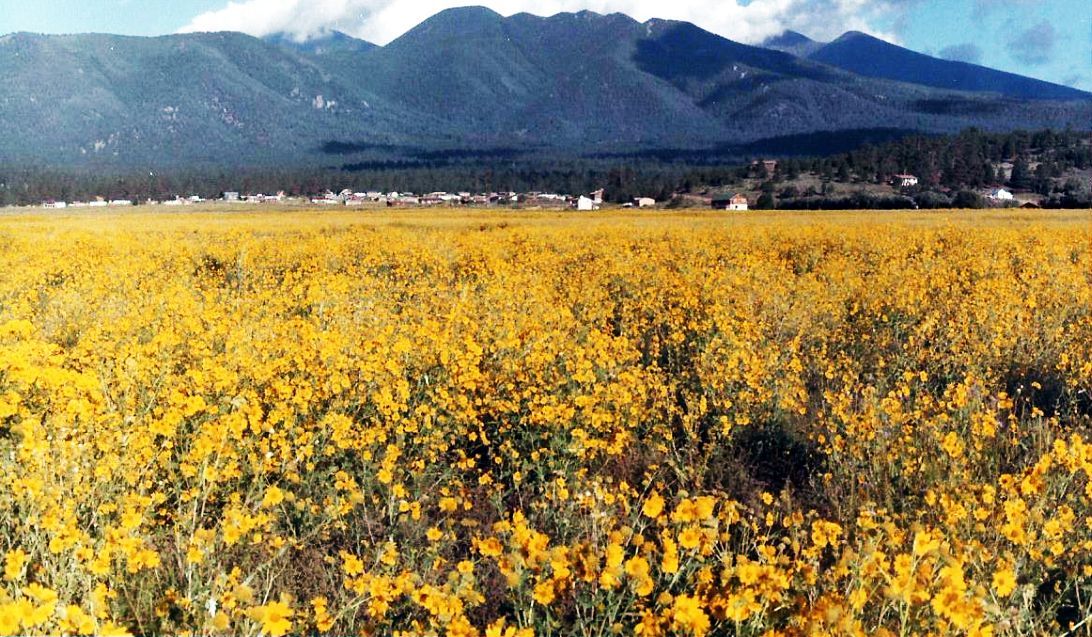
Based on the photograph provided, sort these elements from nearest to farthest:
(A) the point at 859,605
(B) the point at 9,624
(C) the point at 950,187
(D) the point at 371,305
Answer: (B) the point at 9,624, (A) the point at 859,605, (D) the point at 371,305, (C) the point at 950,187

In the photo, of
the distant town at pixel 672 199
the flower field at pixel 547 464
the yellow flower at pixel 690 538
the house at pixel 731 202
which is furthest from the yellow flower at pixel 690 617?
the house at pixel 731 202

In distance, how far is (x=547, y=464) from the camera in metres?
4.80

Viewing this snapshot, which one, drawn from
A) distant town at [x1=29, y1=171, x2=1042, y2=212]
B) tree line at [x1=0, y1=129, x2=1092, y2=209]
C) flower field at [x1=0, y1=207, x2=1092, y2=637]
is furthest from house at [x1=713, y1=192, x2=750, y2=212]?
flower field at [x1=0, y1=207, x2=1092, y2=637]

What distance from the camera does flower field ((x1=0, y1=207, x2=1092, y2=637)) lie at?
2568 mm

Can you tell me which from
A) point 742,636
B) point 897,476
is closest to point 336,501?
point 742,636

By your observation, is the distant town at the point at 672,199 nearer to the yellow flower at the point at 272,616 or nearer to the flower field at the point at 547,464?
the flower field at the point at 547,464

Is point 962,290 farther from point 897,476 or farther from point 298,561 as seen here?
point 298,561

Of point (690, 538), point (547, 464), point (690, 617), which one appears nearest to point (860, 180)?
point (547, 464)

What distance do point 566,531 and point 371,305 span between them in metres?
5.30

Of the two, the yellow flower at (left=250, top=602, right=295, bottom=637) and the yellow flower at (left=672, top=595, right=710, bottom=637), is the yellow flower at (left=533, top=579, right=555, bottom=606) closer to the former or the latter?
the yellow flower at (left=672, top=595, right=710, bottom=637)

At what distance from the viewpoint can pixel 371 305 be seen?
8.35 m

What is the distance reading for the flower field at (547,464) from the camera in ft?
8.43

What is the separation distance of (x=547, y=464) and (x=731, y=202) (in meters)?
56.6

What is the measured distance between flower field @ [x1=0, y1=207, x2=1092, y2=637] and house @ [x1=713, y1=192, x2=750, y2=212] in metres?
46.1
